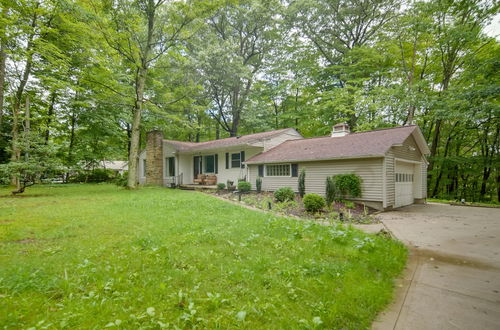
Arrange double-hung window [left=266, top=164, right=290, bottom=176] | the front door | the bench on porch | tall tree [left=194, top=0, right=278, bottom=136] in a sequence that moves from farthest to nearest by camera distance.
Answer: tall tree [left=194, top=0, right=278, bottom=136], the front door, the bench on porch, double-hung window [left=266, top=164, right=290, bottom=176]

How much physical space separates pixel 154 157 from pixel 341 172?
50.7 ft

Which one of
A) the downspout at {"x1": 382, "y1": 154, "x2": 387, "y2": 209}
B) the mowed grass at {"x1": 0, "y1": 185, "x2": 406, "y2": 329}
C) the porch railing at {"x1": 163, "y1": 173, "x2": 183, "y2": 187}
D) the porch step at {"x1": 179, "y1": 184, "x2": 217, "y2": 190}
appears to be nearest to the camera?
the mowed grass at {"x1": 0, "y1": 185, "x2": 406, "y2": 329}

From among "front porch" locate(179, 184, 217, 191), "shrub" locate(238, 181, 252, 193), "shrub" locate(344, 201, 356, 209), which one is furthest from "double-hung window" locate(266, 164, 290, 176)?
Answer: "front porch" locate(179, 184, 217, 191)

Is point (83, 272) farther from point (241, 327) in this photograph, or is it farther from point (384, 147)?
point (384, 147)

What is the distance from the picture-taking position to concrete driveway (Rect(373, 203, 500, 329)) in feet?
8.35

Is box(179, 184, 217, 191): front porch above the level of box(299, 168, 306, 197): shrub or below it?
below

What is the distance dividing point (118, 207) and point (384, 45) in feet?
69.4

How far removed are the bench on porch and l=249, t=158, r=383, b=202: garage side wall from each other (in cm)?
487

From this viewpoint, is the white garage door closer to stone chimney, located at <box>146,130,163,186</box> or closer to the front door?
the front door

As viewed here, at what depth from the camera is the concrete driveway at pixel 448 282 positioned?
2.54 meters

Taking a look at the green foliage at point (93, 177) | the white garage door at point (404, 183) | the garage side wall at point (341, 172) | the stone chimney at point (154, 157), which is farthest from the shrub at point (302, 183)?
the green foliage at point (93, 177)

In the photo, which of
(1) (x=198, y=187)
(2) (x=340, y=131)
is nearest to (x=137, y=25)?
(1) (x=198, y=187)

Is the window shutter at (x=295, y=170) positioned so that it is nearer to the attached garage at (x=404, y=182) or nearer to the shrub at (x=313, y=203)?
the shrub at (x=313, y=203)

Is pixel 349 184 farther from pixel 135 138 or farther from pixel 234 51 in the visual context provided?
pixel 234 51
